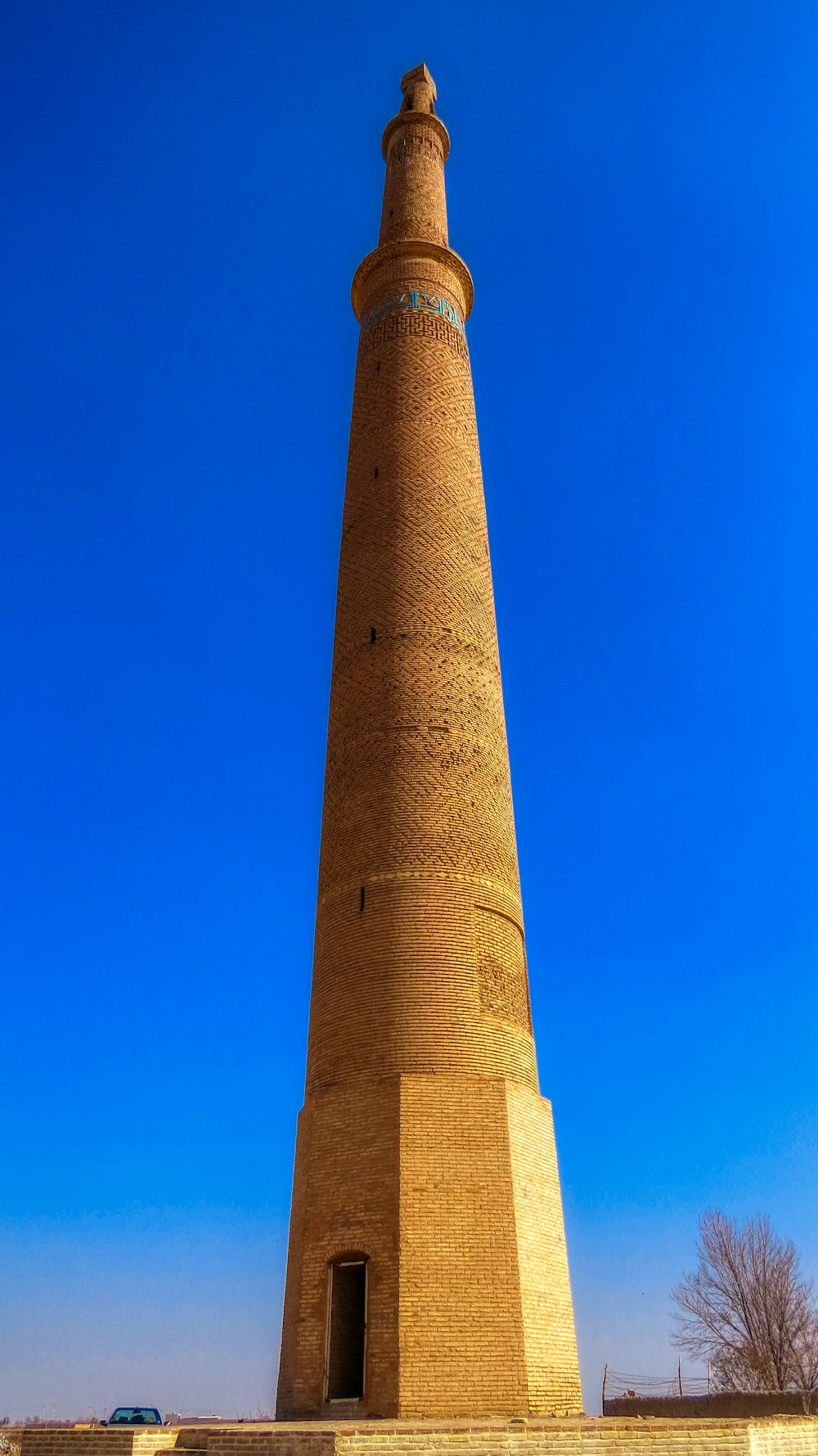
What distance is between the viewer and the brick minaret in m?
9.66

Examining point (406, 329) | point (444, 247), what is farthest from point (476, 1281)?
point (444, 247)

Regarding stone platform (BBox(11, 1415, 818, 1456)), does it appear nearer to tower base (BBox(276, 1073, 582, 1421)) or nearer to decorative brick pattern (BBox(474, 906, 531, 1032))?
tower base (BBox(276, 1073, 582, 1421))

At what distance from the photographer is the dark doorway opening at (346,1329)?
9875 millimetres

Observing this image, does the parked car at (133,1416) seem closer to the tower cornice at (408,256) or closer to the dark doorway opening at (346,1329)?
the dark doorway opening at (346,1329)

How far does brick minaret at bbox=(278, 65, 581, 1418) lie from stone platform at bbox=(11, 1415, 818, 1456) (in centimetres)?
90

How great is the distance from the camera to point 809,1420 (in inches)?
382

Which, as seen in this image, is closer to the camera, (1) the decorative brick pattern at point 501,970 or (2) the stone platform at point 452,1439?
(2) the stone platform at point 452,1439

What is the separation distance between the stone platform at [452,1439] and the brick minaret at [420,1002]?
90cm

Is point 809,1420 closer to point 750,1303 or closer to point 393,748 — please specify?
point 393,748

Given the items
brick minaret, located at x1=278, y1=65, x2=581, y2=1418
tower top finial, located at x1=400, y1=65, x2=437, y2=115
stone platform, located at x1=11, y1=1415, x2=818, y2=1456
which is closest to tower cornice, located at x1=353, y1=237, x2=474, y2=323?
brick minaret, located at x1=278, y1=65, x2=581, y2=1418

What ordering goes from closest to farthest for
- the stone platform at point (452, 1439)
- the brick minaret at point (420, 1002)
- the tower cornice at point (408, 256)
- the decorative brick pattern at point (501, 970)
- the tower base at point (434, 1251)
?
the stone platform at point (452, 1439) → the tower base at point (434, 1251) → the brick minaret at point (420, 1002) → the decorative brick pattern at point (501, 970) → the tower cornice at point (408, 256)

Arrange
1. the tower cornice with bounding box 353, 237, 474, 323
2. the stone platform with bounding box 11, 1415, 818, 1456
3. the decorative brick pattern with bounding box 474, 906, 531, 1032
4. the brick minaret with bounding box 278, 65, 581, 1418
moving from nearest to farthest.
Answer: the stone platform with bounding box 11, 1415, 818, 1456 → the brick minaret with bounding box 278, 65, 581, 1418 → the decorative brick pattern with bounding box 474, 906, 531, 1032 → the tower cornice with bounding box 353, 237, 474, 323

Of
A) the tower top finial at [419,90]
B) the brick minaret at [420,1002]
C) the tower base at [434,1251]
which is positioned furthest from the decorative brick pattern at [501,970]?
the tower top finial at [419,90]

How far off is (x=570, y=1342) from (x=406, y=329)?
13.4 metres
